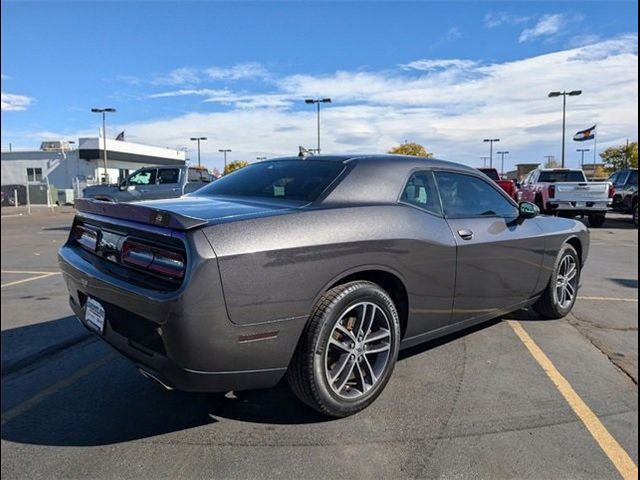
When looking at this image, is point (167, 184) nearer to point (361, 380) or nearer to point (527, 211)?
point (527, 211)

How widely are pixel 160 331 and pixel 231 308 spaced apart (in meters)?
0.36

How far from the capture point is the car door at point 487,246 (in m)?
3.63

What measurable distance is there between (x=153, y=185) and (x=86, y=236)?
12.2 m

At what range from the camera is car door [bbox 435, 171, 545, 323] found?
143 inches

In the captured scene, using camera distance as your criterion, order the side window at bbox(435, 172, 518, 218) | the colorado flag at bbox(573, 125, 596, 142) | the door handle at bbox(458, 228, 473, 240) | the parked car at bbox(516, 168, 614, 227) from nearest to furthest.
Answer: the door handle at bbox(458, 228, 473, 240)
the side window at bbox(435, 172, 518, 218)
the parked car at bbox(516, 168, 614, 227)
the colorado flag at bbox(573, 125, 596, 142)

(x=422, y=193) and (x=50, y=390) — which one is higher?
(x=422, y=193)

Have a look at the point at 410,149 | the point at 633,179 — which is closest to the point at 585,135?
the point at 410,149

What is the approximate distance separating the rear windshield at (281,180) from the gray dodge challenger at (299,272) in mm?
17

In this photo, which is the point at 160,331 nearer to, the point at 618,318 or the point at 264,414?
the point at 264,414

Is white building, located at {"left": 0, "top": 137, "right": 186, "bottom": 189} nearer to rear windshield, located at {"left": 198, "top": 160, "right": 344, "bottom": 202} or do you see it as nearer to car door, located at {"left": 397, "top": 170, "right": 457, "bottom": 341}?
rear windshield, located at {"left": 198, "top": 160, "right": 344, "bottom": 202}

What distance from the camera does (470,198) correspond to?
399 cm

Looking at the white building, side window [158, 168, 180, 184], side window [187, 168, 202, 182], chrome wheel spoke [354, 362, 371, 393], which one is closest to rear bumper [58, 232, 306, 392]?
chrome wheel spoke [354, 362, 371, 393]

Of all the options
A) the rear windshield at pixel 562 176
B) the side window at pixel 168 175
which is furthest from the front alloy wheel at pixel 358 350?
the rear windshield at pixel 562 176

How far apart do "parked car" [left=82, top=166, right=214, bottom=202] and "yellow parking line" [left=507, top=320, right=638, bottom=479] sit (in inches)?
478
